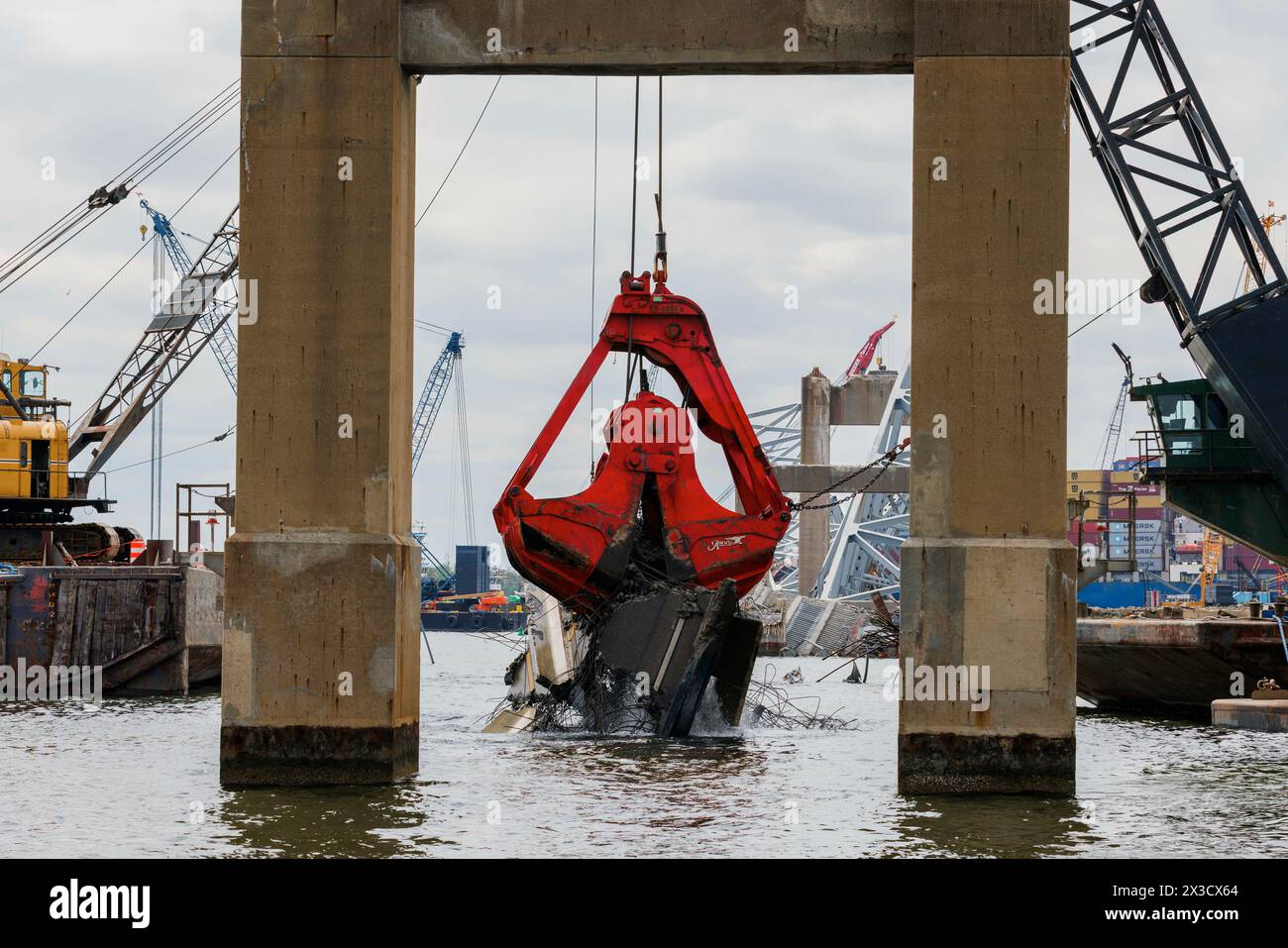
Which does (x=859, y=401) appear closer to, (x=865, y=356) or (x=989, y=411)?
(x=865, y=356)

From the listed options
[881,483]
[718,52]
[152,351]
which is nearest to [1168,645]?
[718,52]

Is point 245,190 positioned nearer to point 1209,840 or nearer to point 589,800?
point 589,800

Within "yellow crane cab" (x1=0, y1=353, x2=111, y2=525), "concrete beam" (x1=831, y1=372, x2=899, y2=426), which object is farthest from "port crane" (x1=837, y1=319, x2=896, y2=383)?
"yellow crane cab" (x1=0, y1=353, x2=111, y2=525)

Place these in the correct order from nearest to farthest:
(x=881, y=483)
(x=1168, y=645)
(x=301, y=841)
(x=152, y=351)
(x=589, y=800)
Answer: (x=301, y=841) < (x=589, y=800) < (x=1168, y=645) < (x=152, y=351) < (x=881, y=483)

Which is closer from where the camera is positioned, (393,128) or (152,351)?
(393,128)

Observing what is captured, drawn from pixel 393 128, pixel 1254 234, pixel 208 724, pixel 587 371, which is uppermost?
pixel 1254 234

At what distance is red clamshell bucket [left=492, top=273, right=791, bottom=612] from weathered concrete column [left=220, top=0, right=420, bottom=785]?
30.8 feet

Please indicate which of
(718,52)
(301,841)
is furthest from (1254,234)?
(301,841)

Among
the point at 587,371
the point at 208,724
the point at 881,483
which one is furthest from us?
the point at 881,483

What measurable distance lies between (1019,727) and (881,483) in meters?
72.9

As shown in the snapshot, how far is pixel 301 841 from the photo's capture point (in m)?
16.2

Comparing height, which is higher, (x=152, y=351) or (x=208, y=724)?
(x=152, y=351)

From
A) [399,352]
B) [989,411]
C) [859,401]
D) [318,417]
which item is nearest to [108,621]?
[399,352]
